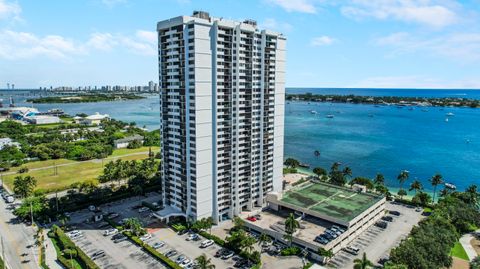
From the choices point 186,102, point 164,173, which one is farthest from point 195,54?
point 164,173

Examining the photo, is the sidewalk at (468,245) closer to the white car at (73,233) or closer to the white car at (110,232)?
the white car at (110,232)

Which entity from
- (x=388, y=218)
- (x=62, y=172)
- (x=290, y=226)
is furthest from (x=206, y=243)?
(x=62, y=172)

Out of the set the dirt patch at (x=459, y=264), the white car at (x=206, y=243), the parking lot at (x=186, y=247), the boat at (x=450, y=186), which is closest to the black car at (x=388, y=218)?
the dirt patch at (x=459, y=264)

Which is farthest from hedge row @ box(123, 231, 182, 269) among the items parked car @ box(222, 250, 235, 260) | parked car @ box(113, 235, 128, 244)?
parked car @ box(222, 250, 235, 260)

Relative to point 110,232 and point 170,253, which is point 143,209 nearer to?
point 110,232

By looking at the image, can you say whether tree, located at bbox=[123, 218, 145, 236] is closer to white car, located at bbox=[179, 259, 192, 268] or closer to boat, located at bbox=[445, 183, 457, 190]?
white car, located at bbox=[179, 259, 192, 268]
